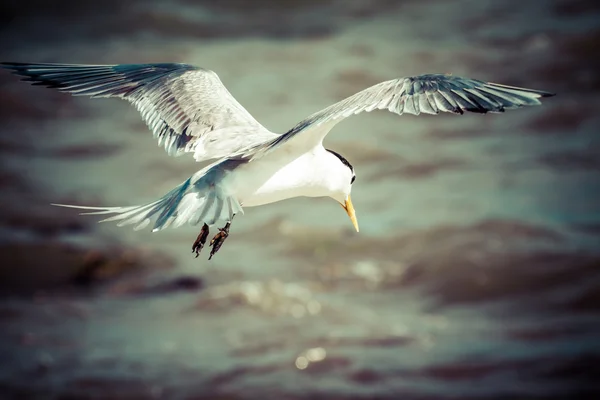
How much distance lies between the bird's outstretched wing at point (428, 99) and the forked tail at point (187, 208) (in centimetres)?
29

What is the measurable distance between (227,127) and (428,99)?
4.41ft

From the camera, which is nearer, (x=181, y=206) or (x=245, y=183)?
(x=181, y=206)

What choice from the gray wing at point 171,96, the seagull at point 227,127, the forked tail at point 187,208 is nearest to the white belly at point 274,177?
the seagull at point 227,127

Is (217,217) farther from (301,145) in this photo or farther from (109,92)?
(109,92)

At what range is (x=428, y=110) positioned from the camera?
12.9 ft

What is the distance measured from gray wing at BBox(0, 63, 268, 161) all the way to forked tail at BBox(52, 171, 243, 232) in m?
0.54

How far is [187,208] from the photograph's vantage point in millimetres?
4047

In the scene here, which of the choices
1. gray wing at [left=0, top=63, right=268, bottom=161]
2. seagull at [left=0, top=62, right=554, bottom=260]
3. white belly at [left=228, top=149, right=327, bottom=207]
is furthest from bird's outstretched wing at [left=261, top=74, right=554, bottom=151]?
gray wing at [left=0, top=63, right=268, bottom=161]

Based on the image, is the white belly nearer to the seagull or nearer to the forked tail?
the seagull

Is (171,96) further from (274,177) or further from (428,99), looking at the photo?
(428,99)

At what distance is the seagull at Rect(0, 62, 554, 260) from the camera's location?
396cm

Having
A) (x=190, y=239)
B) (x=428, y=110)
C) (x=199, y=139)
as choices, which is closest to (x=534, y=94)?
(x=428, y=110)

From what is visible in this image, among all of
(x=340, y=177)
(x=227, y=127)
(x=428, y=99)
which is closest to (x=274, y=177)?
(x=340, y=177)

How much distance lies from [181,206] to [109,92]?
1.35 meters
